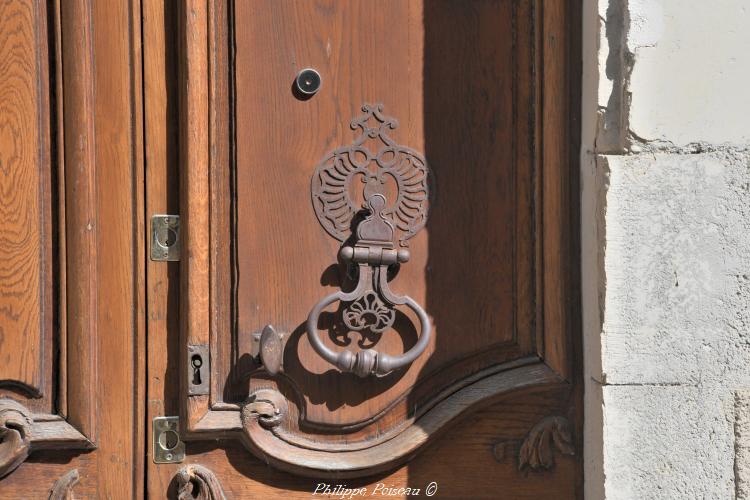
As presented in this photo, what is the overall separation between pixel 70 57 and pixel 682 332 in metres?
1.02

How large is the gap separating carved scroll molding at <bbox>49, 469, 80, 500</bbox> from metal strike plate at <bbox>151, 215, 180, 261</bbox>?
1.18ft

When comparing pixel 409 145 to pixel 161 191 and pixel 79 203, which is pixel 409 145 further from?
pixel 79 203

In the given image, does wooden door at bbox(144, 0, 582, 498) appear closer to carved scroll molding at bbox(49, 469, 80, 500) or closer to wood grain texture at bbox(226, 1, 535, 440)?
wood grain texture at bbox(226, 1, 535, 440)

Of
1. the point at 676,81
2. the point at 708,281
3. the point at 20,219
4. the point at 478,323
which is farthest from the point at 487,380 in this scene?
the point at 20,219

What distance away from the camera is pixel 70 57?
1502 mm

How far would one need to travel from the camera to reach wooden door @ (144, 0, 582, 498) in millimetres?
1530

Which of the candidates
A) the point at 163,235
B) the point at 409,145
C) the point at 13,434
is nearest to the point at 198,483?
the point at 13,434

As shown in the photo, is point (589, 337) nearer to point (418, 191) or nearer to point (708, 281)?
point (708, 281)

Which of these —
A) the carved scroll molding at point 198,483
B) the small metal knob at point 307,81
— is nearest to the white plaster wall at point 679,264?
the small metal knob at point 307,81

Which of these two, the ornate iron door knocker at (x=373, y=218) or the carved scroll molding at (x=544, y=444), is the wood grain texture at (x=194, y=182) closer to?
the ornate iron door knocker at (x=373, y=218)

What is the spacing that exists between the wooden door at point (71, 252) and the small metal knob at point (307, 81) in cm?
25

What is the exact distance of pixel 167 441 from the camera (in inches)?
60.5

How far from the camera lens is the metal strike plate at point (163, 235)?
1.53 m

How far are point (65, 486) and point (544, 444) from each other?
0.76 m
